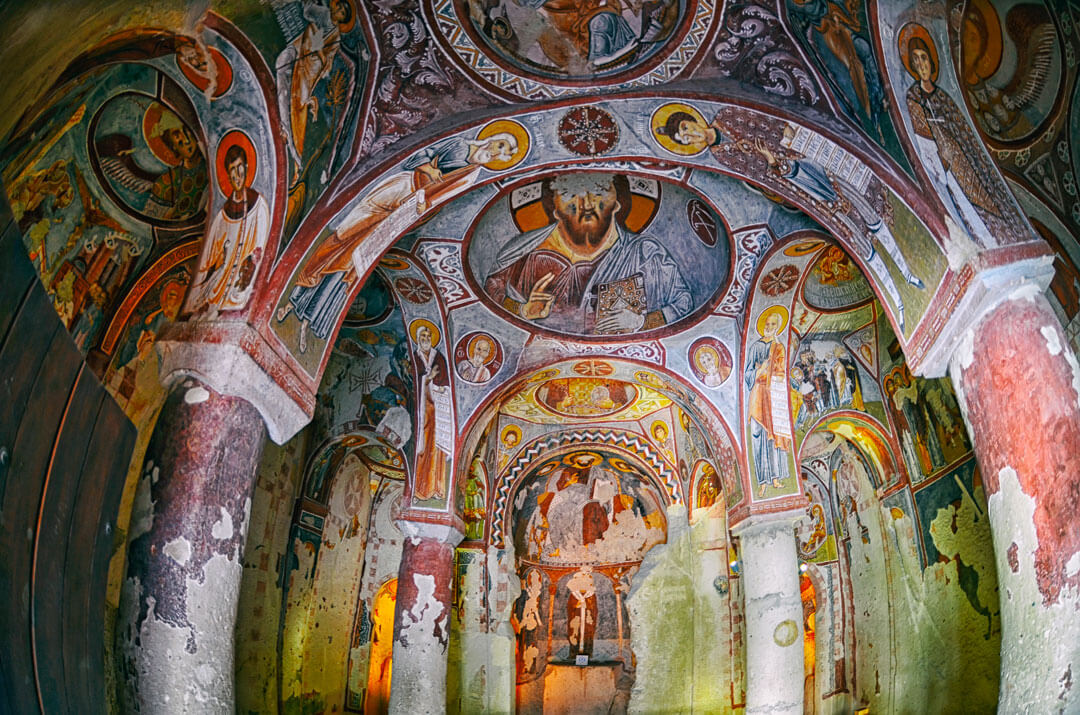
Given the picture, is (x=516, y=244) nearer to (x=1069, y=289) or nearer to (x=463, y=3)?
(x=463, y=3)

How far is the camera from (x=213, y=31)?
19.4ft

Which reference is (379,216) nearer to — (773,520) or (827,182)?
(827,182)

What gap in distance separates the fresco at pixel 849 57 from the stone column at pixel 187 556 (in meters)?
5.62

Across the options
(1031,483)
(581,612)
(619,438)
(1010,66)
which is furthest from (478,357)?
(1031,483)

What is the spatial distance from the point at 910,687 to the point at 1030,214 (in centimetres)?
780

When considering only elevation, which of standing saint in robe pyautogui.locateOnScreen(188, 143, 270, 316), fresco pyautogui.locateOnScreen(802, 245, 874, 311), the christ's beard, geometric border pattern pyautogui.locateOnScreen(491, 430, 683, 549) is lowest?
standing saint in robe pyautogui.locateOnScreen(188, 143, 270, 316)

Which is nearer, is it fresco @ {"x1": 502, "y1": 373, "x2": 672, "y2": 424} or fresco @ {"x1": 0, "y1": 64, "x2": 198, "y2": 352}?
fresco @ {"x1": 0, "y1": 64, "x2": 198, "y2": 352}

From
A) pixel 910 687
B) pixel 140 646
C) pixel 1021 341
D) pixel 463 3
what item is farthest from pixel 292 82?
pixel 910 687

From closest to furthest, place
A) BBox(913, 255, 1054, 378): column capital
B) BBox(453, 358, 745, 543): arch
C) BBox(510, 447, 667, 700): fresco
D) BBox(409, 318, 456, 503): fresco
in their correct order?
1. BBox(913, 255, 1054, 378): column capital
2. BBox(409, 318, 456, 503): fresco
3. BBox(453, 358, 745, 543): arch
4. BBox(510, 447, 667, 700): fresco

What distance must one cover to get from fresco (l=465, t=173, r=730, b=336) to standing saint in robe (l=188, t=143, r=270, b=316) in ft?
14.1

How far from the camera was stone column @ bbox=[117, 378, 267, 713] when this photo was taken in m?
5.48

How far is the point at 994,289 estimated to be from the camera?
5.68 metres

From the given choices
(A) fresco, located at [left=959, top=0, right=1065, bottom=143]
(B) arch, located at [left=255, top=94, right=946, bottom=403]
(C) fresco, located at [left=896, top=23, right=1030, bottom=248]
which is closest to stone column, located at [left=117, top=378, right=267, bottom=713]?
(B) arch, located at [left=255, top=94, right=946, bottom=403]

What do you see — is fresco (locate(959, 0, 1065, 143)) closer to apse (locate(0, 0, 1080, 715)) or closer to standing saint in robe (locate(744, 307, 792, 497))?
apse (locate(0, 0, 1080, 715))
